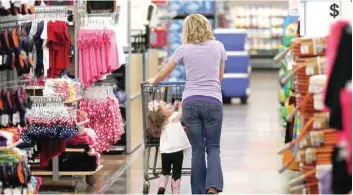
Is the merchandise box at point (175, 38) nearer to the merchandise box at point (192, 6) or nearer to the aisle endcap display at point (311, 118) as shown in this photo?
the merchandise box at point (192, 6)

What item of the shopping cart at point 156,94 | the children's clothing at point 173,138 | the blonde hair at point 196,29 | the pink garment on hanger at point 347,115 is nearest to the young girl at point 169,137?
the children's clothing at point 173,138

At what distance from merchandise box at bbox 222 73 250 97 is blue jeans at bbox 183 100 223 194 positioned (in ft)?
34.9

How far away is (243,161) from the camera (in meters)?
11.2

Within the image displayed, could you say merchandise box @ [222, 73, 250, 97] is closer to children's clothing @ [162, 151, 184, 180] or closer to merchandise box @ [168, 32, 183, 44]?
merchandise box @ [168, 32, 183, 44]

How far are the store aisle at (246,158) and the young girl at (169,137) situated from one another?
700mm

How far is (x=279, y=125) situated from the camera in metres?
15.1

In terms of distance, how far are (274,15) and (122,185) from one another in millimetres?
18792

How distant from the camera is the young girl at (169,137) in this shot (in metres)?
8.23

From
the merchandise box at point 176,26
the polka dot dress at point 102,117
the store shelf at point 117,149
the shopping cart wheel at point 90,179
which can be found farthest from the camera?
the merchandise box at point 176,26

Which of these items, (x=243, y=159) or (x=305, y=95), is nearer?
(x=305, y=95)

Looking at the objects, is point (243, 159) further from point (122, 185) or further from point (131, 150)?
point (122, 185)

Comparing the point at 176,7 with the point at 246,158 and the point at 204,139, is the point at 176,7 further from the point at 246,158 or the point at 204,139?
the point at 204,139

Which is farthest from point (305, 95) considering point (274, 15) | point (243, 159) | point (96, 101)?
point (274, 15)

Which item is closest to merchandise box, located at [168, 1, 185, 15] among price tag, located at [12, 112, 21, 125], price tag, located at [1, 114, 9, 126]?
price tag, located at [12, 112, 21, 125]
